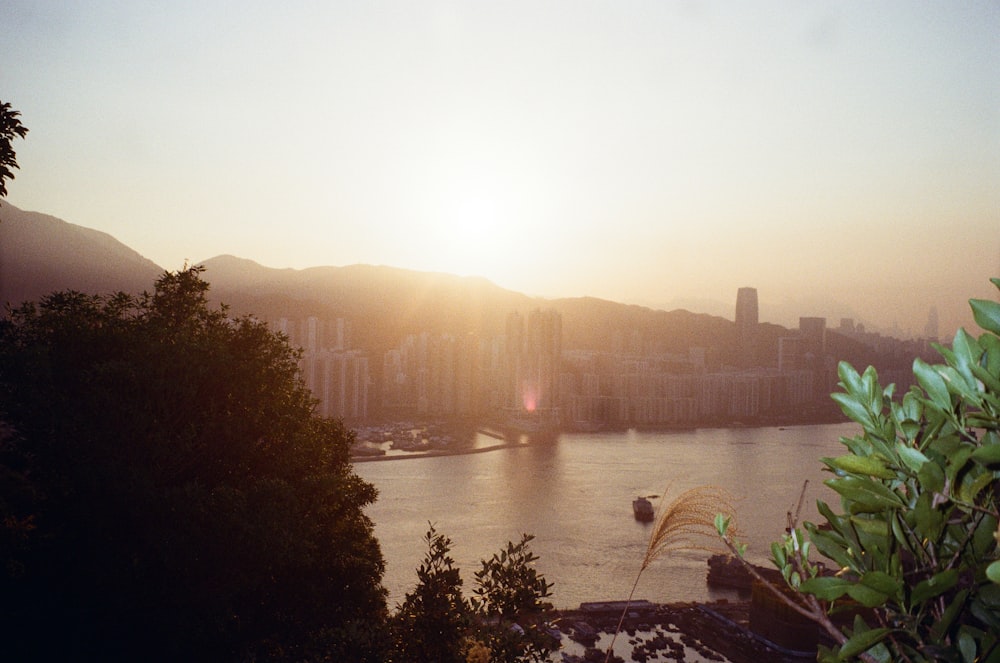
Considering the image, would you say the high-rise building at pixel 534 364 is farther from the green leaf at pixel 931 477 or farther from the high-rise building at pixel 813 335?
the green leaf at pixel 931 477

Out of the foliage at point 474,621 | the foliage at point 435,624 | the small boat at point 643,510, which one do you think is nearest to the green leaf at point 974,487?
the foliage at point 474,621

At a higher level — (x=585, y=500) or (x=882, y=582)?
(x=882, y=582)

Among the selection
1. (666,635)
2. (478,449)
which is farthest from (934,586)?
(478,449)

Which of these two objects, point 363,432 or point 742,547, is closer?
point 742,547

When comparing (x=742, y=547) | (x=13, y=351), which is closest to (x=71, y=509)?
(x=13, y=351)

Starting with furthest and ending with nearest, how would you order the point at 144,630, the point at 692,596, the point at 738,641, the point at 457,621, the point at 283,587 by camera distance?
the point at 692,596 < the point at 738,641 < the point at 283,587 < the point at 144,630 < the point at 457,621

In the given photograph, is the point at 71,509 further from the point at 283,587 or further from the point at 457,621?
the point at 457,621

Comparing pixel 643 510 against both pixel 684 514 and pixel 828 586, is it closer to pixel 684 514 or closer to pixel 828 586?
pixel 684 514
